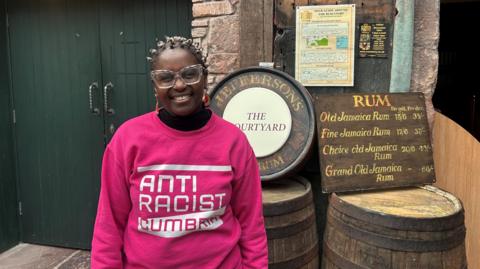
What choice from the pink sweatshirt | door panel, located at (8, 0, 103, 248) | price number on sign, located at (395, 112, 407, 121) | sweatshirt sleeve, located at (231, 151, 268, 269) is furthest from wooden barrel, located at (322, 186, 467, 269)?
door panel, located at (8, 0, 103, 248)

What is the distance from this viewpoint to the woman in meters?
1.29

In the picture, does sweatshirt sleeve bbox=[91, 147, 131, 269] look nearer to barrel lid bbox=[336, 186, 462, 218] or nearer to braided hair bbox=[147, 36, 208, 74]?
braided hair bbox=[147, 36, 208, 74]

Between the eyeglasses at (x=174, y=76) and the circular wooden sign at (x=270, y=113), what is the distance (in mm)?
1205

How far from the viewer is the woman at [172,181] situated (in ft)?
4.25

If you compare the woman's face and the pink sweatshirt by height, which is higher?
the woman's face

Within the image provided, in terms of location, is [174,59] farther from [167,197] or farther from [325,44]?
[325,44]

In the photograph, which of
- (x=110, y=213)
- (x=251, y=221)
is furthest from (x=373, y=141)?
(x=110, y=213)

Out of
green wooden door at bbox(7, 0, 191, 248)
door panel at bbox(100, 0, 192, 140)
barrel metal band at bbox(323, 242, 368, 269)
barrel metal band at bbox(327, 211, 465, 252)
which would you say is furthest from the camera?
green wooden door at bbox(7, 0, 191, 248)

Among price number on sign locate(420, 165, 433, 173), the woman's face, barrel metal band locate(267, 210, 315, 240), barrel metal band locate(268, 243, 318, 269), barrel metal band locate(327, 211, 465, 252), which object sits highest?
the woman's face

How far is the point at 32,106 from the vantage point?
3.68 metres

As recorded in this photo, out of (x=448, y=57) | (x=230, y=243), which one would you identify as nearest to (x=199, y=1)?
(x=230, y=243)

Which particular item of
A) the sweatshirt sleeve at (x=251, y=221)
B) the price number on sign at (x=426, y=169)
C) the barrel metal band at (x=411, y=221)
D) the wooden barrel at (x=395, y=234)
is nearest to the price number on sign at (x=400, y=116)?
the price number on sign at (x=426, y=169)

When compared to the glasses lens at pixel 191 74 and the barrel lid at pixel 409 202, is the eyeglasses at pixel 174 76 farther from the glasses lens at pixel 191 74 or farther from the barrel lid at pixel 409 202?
the barrel lid at pixel 409 202

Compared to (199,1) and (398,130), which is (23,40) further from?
(398,130)
